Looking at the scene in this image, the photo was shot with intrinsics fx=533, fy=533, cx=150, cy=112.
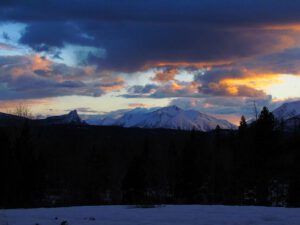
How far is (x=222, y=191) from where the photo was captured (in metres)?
71.2

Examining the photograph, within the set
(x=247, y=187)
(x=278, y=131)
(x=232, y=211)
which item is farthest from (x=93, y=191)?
(x=232, y=211)

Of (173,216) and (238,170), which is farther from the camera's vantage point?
(238,170)

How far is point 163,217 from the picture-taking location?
2206 centimetres

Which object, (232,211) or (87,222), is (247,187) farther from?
(87,222)

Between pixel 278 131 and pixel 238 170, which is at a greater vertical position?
pixel 278 131

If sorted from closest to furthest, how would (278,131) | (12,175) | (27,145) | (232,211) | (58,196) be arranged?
(232,211) → (278,131) → (12,175) → (27,145) → (58,196)

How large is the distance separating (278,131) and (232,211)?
32.6 metres

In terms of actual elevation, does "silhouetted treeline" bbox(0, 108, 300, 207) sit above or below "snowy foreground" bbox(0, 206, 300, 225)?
above

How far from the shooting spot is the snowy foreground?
798 inches

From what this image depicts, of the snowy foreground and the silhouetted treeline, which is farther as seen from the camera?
the silhouetted treeline

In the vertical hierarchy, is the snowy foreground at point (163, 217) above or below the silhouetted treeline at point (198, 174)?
below

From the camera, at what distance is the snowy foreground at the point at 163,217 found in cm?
2027

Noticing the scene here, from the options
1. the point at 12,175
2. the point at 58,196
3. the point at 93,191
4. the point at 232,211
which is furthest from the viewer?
the point at 58,196

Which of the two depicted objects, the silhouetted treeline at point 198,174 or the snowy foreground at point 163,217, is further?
the silhouetted treeline at point 198,174
